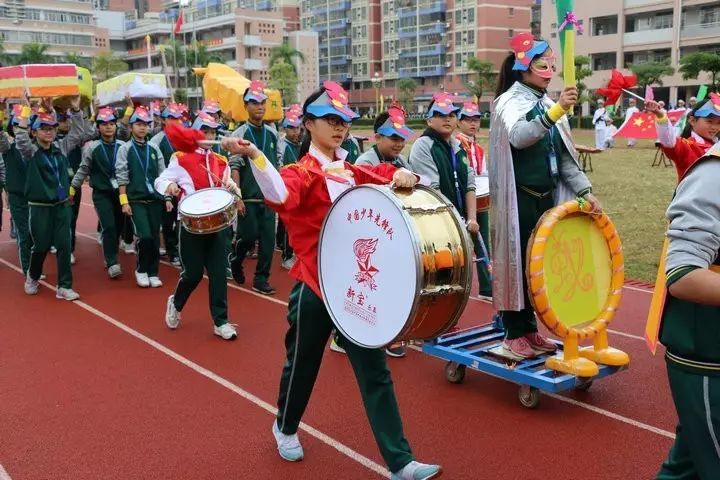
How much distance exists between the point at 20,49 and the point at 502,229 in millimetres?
90708

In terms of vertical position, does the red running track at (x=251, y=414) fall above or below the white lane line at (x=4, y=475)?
below

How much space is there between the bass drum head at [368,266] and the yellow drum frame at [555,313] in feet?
4.50

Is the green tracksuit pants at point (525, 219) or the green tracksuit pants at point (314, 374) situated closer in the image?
the green tracksuit pants at point (314, 374)

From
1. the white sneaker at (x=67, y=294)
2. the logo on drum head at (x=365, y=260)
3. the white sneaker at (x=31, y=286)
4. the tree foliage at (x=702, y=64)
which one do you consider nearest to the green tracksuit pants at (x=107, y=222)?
the white sneaker at (x=31, y=286)

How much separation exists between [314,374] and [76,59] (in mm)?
83618

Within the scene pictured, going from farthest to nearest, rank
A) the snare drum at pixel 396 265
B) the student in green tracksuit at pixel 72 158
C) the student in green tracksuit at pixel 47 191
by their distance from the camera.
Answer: the student in green tracksuit at pixel 72 158 → the student in green tracksuit at pixel 47 191 → the snare drum at pixel 396 265

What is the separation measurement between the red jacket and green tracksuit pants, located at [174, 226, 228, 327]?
9.47ft

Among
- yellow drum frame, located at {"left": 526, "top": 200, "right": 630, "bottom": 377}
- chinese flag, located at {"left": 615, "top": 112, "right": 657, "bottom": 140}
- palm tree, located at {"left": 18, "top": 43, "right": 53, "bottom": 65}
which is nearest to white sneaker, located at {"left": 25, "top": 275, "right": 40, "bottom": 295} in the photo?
yellow drum frame, located at {"left": 526, "top": 200, "right": 630, "bottom": 377}

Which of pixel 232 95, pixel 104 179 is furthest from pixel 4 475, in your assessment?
pixel 232 95

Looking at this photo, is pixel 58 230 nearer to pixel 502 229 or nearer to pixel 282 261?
pixel 282 261

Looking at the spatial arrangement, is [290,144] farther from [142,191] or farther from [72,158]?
[72,158]

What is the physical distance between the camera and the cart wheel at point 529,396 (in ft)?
16.3

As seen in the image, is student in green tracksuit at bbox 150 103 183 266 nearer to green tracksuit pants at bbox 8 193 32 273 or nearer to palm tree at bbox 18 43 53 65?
green tracksuit pants at bbox 8 193 32 273

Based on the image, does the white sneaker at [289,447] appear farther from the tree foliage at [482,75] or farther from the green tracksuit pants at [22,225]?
the tree foliage at [482,75]
